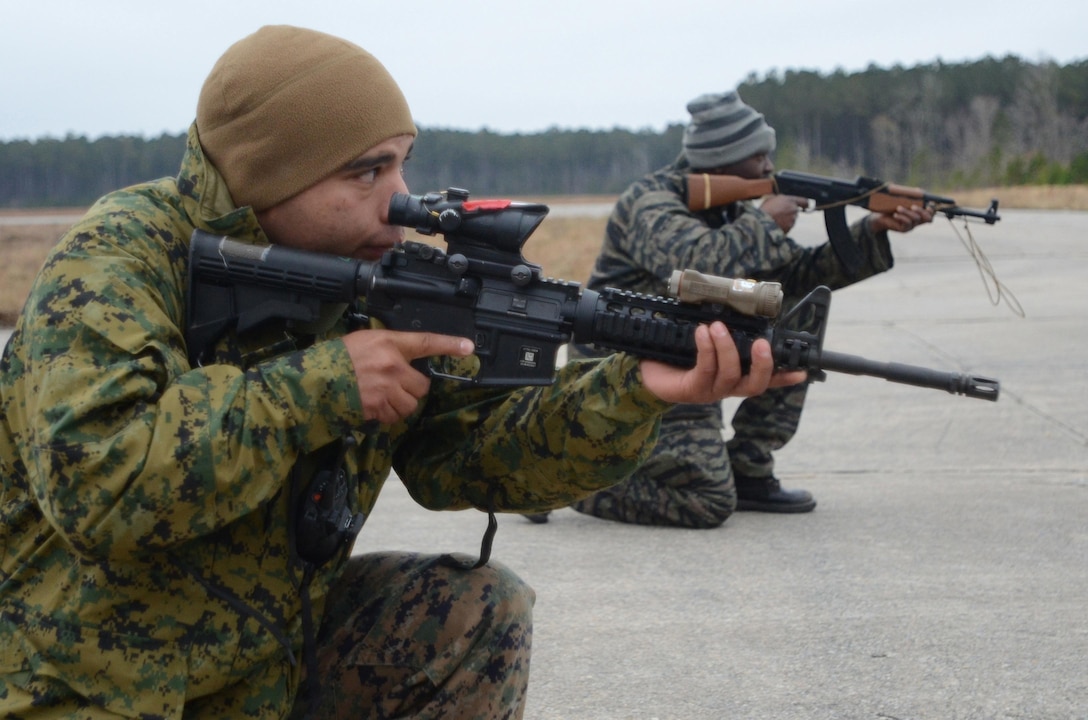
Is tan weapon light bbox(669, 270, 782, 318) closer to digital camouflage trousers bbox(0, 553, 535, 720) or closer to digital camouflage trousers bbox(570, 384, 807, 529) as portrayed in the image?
digital camouflage trousers bbox(0, 553, 535, 720)

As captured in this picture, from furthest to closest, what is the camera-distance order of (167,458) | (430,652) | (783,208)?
(783,208) → (430,652) → (167,458)

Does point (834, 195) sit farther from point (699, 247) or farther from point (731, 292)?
point (731, 292)

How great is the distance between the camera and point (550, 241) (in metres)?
32.1

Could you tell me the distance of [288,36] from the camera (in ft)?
7.48

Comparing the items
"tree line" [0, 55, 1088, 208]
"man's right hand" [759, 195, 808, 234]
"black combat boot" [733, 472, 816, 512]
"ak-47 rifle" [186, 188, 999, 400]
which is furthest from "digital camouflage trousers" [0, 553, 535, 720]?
"tree line" [0, 55, 1088, 208]

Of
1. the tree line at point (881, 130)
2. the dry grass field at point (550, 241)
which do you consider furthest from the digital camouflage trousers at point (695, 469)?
the tree line at point (881, 130)

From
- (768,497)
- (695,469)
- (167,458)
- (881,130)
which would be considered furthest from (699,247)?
(881,130)

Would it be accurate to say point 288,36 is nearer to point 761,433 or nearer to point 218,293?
point 218,293

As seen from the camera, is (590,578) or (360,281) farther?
(590,578)

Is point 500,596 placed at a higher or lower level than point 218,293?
lower

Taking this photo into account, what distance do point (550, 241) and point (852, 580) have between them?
28.3 metres

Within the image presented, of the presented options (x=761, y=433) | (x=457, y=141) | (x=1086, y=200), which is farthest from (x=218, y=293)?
(x=457, y=141)

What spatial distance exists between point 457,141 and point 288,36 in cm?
6594

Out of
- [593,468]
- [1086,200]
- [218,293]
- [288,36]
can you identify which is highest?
[288,36]
